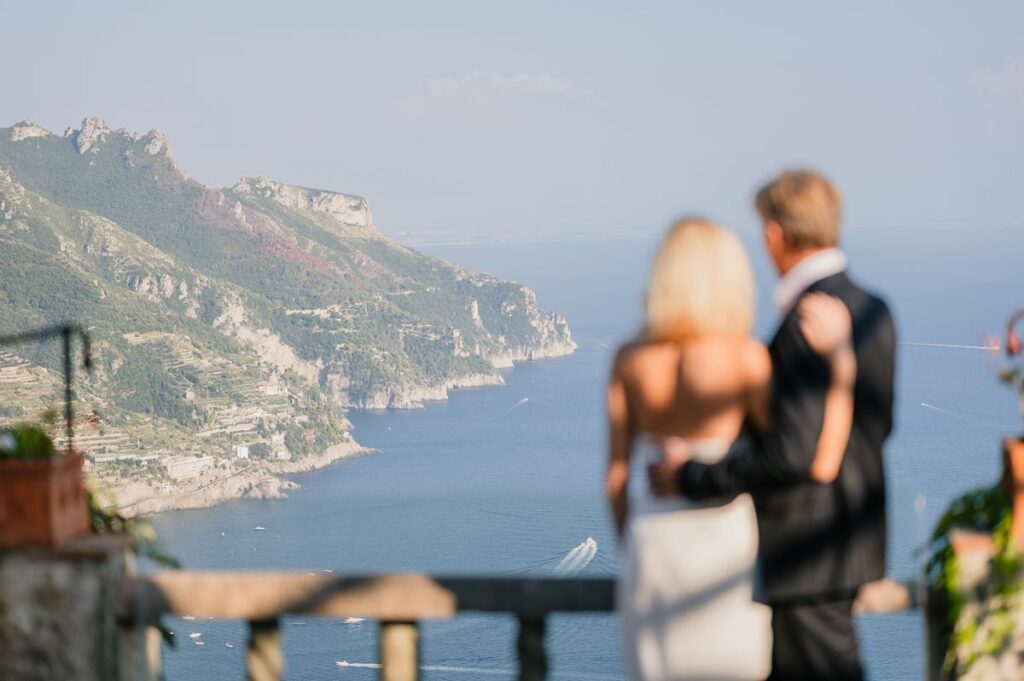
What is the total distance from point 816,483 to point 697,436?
0.23 metres

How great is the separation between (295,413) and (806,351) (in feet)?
453

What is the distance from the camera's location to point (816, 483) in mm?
2365

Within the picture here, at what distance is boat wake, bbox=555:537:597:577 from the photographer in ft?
259

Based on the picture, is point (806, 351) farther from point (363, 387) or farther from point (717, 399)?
point (363, 387)

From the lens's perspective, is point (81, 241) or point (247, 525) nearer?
point (247, 525)

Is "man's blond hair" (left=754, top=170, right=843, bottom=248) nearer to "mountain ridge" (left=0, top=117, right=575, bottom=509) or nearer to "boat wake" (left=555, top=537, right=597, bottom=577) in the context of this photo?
"boat wake" (left=555, top=537, right=597, bottom=577)

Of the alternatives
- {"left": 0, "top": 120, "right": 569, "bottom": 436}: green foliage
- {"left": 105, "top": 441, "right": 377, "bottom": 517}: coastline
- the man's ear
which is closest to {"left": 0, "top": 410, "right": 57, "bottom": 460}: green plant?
the man's ear

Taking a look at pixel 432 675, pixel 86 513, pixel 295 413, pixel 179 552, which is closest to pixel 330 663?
pixel 432 675

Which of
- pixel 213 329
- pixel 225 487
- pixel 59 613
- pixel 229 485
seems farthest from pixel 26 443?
pixel 213 329

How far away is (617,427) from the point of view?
2.46 metres

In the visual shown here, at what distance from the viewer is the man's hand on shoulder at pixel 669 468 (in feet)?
7.82

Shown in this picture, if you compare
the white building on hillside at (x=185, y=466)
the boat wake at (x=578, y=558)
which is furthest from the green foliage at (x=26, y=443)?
the white building on hillside at (x=185, y=466)

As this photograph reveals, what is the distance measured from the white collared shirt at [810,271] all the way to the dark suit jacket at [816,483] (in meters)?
0.02

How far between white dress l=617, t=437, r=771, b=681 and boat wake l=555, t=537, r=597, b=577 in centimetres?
7627
